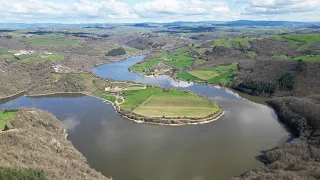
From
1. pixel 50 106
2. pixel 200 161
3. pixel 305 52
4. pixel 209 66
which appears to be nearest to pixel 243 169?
pixel 200 161

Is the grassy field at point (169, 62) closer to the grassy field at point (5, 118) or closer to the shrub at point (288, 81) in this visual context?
the shrub at point (288, 81)

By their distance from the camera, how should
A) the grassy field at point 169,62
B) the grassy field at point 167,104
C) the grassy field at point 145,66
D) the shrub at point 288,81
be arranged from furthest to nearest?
the grassy field at point 169,62 < the grassy field at point 145,66 < the shrub at point 288,81 < the grassy field at point 167,104

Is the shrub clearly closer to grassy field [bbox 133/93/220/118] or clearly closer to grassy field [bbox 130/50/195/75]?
grassy field [bbox 133/93/220/118]

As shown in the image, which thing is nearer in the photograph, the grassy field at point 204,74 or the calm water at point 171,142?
the calm water at point 171,142

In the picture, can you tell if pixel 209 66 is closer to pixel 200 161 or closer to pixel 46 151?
pixel 200 161

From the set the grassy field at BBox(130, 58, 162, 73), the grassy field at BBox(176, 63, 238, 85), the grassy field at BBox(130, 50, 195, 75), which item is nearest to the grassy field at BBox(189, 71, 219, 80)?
the grassy field at BBox(176, 63, 238, 85)

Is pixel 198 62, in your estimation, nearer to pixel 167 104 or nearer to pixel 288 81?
pixel 288 81

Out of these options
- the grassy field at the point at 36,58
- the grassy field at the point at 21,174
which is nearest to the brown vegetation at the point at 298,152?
the grassy field at the point at 21,174
